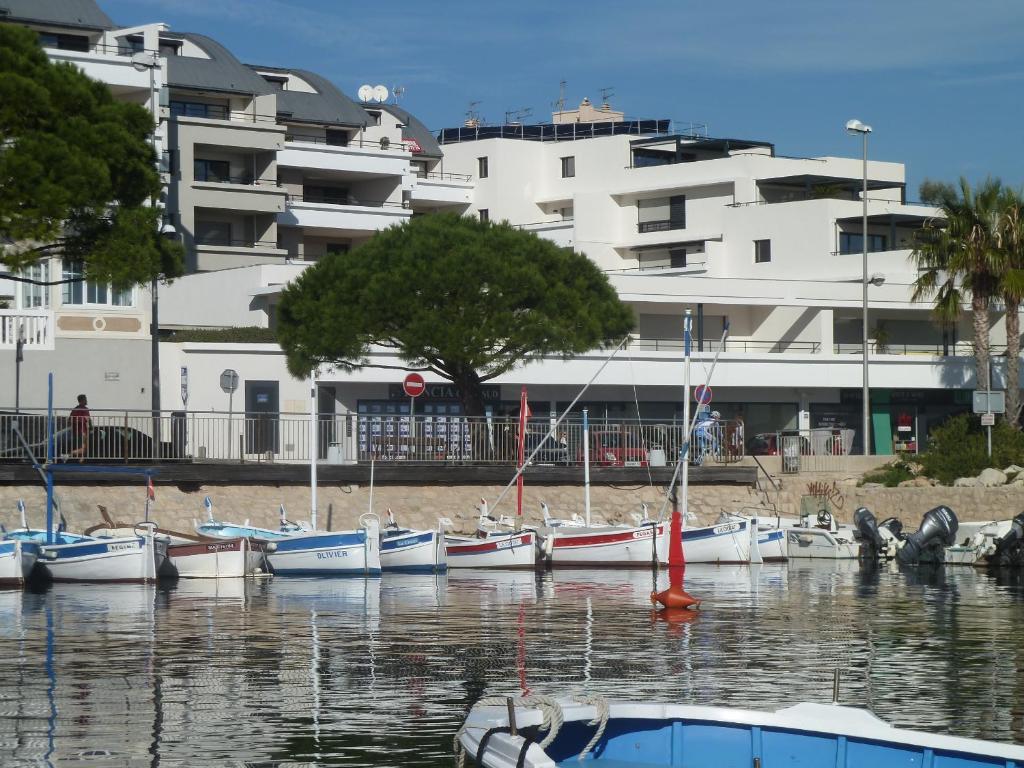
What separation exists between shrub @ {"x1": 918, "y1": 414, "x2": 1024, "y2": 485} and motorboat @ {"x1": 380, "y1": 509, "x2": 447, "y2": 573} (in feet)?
58.2

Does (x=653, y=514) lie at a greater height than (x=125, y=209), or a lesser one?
lesser

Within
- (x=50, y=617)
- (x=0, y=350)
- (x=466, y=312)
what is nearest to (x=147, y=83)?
(x=0, y=350)

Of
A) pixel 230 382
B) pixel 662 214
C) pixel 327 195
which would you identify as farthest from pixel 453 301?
pixel 662 214

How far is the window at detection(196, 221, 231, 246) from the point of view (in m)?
77.2

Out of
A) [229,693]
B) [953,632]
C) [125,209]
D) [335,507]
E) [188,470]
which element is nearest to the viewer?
[229,693]

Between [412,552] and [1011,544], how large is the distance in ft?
47.7

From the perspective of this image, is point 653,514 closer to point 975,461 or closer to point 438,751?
point 975,461

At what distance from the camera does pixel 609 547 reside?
37.8 meters

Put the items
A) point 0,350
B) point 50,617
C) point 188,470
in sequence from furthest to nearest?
point 0,350, point 188,470, point 50,617

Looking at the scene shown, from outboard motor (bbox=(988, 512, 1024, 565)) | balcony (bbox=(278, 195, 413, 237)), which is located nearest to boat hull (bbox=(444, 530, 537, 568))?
outboard motor (bbox=(988, 512, 1024, 565))

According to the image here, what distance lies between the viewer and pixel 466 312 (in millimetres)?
44844

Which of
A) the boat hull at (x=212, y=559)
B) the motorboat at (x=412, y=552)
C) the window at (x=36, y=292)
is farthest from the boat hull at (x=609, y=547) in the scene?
the window at (x=36, y=292)

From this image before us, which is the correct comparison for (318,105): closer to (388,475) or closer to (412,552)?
(388,475)

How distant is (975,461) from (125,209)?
1012 inches
